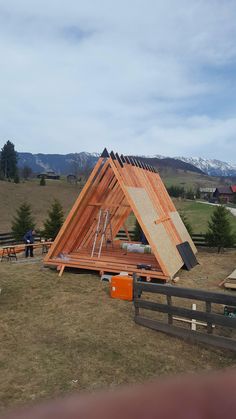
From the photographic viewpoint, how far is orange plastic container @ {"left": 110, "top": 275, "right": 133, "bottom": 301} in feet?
38.3

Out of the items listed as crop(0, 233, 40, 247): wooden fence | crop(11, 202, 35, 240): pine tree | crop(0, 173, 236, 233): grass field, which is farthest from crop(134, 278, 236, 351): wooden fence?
crop(0, 173, 236, 233): grass field

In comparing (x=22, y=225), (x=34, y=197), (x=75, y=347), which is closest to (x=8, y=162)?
(x=34, y=197)

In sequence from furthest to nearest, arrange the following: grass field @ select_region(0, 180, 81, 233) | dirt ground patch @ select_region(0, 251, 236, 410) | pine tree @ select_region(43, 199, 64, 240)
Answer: grass field @ select_region(0, 180, 81, 233), pine tree @ select_region(43, 199, 64, 240), dirt ground patch @ select_region(0, 251, 236, 410)

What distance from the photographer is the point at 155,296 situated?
12453 millimetres

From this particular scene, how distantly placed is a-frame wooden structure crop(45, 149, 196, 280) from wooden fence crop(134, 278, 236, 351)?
13.0 ft

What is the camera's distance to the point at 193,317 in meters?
8.71

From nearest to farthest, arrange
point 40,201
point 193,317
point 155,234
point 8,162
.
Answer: point 193,317
point 155,234
point 40,201
point 8,162

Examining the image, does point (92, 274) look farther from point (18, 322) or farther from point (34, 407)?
point (34, 407)

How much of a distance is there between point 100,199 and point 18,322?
24.0ft

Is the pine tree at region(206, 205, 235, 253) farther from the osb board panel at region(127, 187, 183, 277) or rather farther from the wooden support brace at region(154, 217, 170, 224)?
the osb board panel at region(127, 187, 183, 277)

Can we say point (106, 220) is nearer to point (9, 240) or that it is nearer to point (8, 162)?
point (9, 240)

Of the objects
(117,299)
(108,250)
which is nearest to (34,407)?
(117,299)

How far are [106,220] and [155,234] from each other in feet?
8.87

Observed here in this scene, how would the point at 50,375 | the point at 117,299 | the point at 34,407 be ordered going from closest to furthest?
1. the point at 34,407
2. the point at 50,375
3. the point at 117,299
